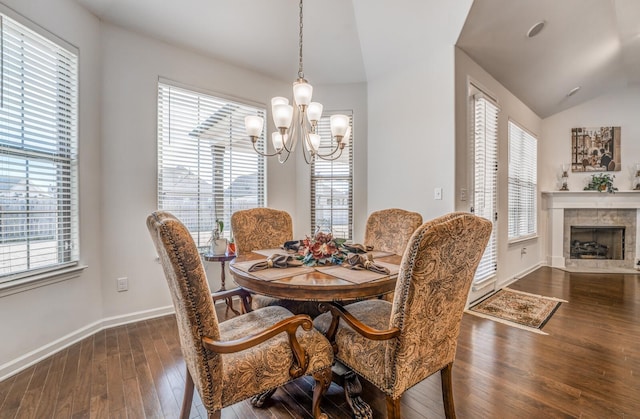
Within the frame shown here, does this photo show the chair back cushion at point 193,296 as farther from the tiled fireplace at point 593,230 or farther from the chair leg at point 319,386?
the tiled fireplace at point 593,230

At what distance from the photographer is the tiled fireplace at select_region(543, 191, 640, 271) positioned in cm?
498

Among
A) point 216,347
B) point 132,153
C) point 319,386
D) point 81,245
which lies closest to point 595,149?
point 319,386

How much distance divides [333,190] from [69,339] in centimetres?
300

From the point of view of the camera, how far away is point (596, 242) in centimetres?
536

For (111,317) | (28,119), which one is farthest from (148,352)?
(28,119)

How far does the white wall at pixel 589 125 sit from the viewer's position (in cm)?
506

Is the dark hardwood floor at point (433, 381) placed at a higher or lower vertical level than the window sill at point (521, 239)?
lower

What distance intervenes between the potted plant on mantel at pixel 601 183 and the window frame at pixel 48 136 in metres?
7.48

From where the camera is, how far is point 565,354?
2.20 m

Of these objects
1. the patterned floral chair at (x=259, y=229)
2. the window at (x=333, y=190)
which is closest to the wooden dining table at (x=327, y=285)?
the patterned floral chair at (x=259, y=229)

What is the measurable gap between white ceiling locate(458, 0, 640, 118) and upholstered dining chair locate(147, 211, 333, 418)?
3070 millimetres

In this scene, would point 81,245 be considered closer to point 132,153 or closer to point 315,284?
point 132,153

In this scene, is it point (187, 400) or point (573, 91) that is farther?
point (573, 91)

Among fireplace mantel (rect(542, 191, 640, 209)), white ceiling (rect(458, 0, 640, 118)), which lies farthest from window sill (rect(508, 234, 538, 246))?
white ceiling (rect(458, 0, 640, 118))
